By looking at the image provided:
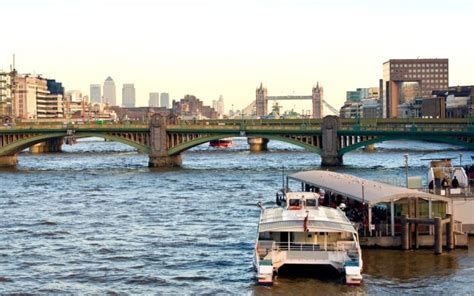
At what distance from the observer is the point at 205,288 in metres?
43.2

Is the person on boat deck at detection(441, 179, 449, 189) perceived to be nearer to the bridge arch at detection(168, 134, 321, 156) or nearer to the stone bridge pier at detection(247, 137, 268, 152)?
the bridge arch at detection(168, 134, 321, 156)

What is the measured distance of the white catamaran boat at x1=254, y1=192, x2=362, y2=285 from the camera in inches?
1661

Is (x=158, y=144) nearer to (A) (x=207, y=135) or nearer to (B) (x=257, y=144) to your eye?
(A) (x=207, y=135)

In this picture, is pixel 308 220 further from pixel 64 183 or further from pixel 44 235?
pixel 64 183

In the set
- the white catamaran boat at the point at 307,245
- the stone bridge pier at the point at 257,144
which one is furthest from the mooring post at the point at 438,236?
the stone bridge pier at the point at 257,144

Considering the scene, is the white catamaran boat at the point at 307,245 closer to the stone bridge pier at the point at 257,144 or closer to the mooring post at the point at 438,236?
the mooring post at the point at 438,236

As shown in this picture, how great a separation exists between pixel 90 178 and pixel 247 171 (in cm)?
1941

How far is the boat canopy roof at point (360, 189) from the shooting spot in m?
50.1

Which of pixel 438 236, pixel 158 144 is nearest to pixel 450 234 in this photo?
pixel 438 236

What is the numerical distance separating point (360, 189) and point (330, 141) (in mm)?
69808

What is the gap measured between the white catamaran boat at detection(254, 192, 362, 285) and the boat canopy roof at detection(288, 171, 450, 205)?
4047 millimetres

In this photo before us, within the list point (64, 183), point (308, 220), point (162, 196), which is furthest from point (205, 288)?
point (64, 183)

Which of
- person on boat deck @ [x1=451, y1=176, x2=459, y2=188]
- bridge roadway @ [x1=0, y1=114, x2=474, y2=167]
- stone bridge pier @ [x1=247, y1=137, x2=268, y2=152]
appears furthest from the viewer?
stone bridge pier @ [x1=247, y1=137, x2=268, y2=152]

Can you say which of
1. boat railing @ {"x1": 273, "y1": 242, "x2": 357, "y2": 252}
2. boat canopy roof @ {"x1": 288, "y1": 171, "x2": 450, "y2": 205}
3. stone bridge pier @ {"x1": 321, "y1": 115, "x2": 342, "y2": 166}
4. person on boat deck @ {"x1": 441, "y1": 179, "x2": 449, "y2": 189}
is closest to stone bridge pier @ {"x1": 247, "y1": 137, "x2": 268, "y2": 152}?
stone bridge pier @ {"x1": 321, "y1": 115, "x2": 342, "y2": 166}
